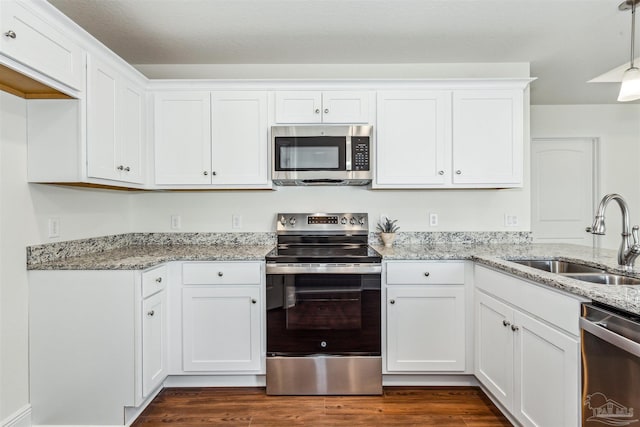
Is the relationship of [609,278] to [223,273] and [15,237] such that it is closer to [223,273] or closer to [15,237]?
[223,273]

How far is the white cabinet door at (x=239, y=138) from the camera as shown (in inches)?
99.7

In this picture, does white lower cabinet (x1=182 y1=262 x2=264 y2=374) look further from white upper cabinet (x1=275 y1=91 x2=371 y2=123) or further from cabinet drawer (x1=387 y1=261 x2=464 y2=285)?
white upper cabinet (x1=275 y1=91 x2=371 y2=123)

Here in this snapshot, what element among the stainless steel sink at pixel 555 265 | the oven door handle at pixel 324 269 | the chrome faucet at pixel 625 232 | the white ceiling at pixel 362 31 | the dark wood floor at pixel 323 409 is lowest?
the dark wood floor at pixel 323 409

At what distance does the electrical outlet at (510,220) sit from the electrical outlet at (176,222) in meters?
2.70

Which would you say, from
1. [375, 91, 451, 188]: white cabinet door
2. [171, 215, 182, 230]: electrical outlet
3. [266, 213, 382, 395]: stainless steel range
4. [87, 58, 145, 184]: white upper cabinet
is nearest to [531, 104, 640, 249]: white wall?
[375, 91, 451, 188]: white cabinet door

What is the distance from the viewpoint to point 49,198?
6.68 feet

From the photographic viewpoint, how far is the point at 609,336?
120cm

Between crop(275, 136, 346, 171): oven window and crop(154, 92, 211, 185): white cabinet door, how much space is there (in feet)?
1.79

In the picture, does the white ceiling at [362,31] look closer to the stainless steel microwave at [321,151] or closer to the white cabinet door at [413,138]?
the white cabinet door at [413,138]

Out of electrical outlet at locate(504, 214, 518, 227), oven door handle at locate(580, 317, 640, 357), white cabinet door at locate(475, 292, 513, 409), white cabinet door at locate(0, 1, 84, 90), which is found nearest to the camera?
oven door handle at locate(580, 317, 640, 357)

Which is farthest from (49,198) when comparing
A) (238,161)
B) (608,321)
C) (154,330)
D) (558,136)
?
(558,136)

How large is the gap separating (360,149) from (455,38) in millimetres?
1005

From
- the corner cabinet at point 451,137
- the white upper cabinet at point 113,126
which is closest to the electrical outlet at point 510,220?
the corner cabinet at point 451,137

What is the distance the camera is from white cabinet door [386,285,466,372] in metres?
2.28
